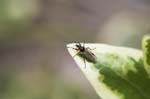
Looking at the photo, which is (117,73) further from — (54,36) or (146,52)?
(54,36)

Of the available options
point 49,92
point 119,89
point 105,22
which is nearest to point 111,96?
point 119,89

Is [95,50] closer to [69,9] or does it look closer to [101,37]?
[101,37]

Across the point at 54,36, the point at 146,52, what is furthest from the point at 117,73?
the point at 54,36

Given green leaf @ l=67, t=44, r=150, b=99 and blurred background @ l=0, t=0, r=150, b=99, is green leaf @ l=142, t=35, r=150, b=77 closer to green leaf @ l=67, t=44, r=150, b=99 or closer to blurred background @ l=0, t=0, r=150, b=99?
green leaf @ l=67, t=44, r=150, b=99

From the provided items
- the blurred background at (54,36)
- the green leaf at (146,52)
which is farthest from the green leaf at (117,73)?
the blurred background at (54,36)

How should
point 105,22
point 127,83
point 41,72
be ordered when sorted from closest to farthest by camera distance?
point 127,83 < point 41,72 < point 105,22

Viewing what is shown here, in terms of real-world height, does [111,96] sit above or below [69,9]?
below

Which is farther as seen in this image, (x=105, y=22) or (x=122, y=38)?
(x=105, y=22)

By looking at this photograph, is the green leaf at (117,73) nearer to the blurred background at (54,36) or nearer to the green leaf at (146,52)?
the green leaf at (146,52)
